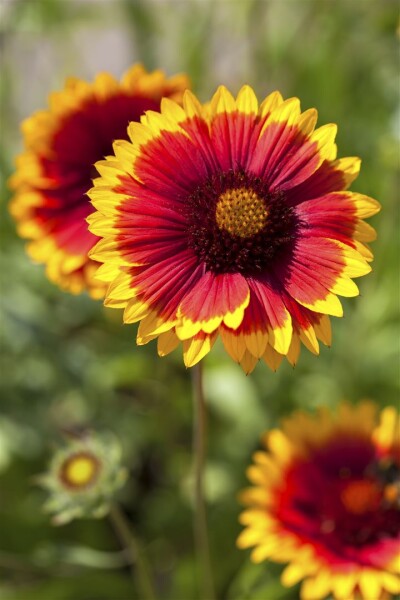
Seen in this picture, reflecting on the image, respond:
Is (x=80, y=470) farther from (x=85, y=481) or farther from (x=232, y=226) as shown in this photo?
(x=232, y=226)

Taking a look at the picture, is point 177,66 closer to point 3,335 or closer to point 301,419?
point 3,335

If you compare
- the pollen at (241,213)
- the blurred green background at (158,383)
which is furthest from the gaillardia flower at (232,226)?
the blurred green background at (158,383)

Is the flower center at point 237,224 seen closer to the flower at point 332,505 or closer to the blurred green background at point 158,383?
the flower at point 332,505

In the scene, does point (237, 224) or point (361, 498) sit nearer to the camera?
point (237, 224)

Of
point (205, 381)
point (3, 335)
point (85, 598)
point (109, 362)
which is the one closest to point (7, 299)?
point (3, 335)

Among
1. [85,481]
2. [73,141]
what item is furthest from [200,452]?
[73,141]
